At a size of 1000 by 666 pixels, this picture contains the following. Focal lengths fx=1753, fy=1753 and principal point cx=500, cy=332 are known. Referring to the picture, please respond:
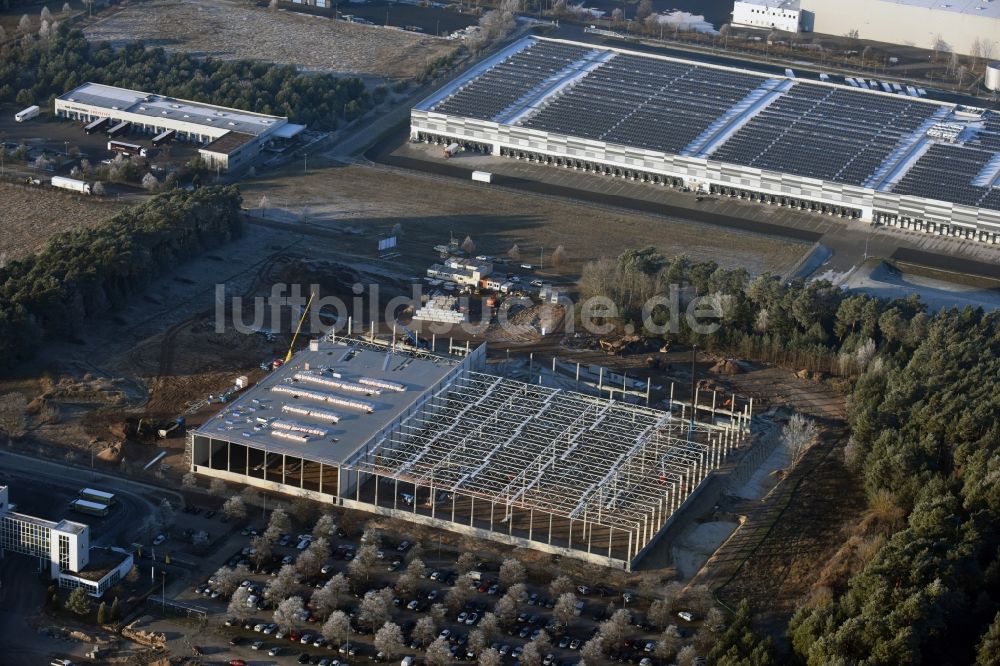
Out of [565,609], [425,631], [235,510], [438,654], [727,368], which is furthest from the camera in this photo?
[727,368]

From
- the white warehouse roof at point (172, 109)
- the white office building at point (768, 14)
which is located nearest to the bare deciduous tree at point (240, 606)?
the white warehouse roof at point (172, 109)

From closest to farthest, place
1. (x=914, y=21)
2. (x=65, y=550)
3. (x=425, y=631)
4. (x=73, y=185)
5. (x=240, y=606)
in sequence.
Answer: (x=425, y=631) < (x=240, y=606) < (x=65, y=550) < (x=73, y=185) < (x=914, y=21)

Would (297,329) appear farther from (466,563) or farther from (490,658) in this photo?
(490,658)

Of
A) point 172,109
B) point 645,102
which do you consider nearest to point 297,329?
point 172,109

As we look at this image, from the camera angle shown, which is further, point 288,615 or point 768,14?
point 768,14

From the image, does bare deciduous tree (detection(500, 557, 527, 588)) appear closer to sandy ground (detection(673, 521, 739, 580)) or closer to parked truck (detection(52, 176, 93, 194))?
sandy ground (detection(673, 521, 739, 580))

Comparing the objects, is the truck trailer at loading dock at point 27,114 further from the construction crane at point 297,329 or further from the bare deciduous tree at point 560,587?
the bare deciduous tree at point 560,587

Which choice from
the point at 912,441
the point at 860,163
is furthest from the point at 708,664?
the point at 860,163

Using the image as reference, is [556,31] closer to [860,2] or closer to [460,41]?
[460,41]
